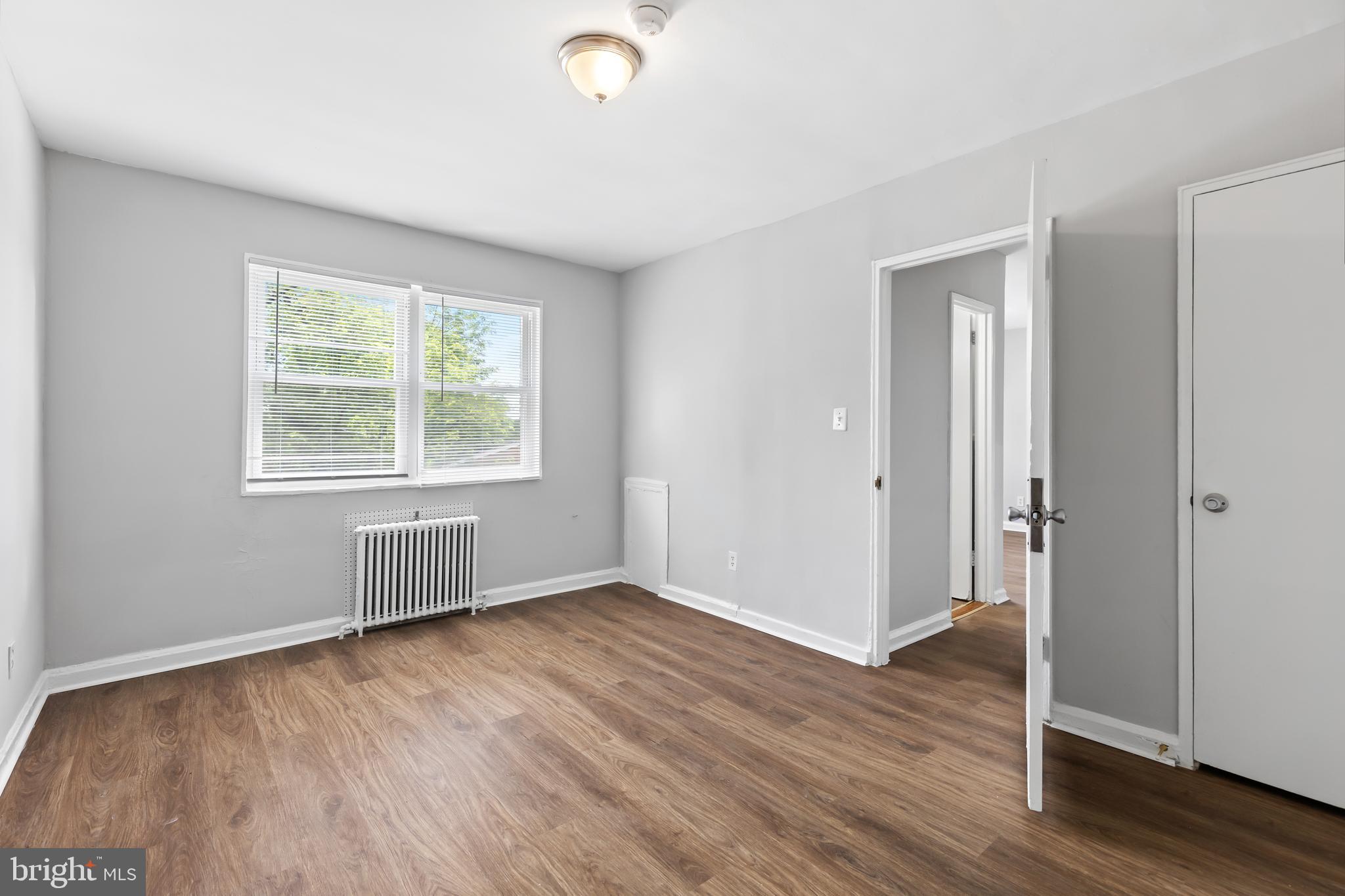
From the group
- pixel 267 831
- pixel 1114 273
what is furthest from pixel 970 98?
pixel 267 831

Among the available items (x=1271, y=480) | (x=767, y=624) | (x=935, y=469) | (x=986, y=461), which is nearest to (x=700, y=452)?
(x=767, y=624)

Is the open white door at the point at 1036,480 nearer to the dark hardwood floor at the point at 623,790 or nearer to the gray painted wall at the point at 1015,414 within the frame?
the dark hardwood floor at the point at 623,790

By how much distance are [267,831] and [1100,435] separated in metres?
3.25

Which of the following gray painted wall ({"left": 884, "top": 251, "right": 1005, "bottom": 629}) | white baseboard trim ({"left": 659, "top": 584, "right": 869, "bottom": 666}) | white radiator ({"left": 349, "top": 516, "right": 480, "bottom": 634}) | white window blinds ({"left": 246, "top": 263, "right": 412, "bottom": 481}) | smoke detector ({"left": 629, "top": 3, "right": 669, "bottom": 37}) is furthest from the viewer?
white radiator ({"left": 349, "top": 516, "right": 480, "bottom": 634})

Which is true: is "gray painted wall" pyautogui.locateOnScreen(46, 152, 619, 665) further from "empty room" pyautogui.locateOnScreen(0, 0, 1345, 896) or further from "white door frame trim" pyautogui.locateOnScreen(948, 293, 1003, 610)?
"white door frame trim" pyautogui.locateOnScreen(948, 293, 1003, 610)

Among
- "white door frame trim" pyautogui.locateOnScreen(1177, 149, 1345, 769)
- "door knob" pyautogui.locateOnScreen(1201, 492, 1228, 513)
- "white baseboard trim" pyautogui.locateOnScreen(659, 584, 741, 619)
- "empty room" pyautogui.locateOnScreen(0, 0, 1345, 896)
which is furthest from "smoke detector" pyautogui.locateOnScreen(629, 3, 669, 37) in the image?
"white baseboard trim" pyautogui.locateOnScreen(659, 584, 741, 619)

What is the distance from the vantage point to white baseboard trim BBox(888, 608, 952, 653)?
11.5 feet

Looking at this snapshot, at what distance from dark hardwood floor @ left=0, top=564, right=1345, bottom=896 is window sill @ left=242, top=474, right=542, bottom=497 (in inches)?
36.5

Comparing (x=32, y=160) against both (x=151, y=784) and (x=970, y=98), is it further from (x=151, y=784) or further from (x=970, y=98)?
(x=970, y=98)

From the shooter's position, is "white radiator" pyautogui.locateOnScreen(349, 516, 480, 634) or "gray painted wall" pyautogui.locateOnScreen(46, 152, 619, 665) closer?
"gray painted wall" pyautogui.locateOnScreen(46, 152, 619, 665)

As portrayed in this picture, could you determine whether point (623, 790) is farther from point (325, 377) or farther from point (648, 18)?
point (325, 377)

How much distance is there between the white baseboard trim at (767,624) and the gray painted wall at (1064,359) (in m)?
0.06

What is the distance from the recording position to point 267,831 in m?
1.88

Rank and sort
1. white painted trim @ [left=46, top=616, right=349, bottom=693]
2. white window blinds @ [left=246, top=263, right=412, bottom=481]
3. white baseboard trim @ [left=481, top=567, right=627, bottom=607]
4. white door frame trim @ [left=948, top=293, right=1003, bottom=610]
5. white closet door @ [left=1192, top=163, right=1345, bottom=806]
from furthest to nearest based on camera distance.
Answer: white door frame trim @ [left=948, top=293, right=1003, bottom=610] < white baseboard trim @ [left=481, top=567, right=627, bottom=607] < white window blinds @ [left=246, top=263, right=412, bottom=481] < white painted trim @ [left=46, top=616, right=349, bottom=693] < white closet door @ [left=1192, top=163, right=1345, bottom=806]
